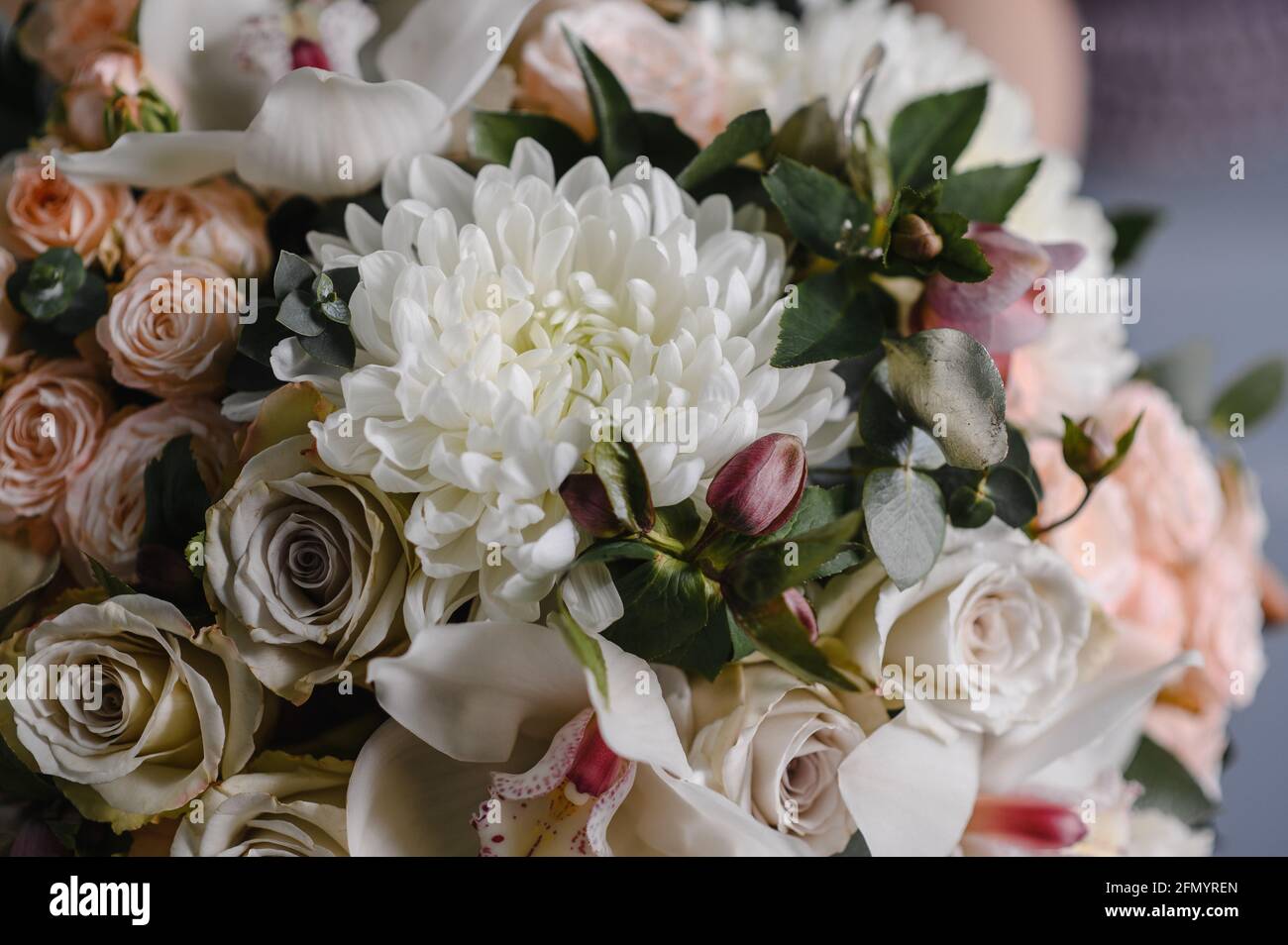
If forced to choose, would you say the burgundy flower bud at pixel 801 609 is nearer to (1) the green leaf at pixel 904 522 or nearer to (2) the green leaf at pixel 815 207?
(1) the green leaf at pixel 904 522

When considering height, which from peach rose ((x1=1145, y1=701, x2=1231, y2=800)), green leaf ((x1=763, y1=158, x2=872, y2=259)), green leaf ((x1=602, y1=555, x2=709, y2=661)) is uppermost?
green leaf ((x1=763, y1=158, x2=872, y2=259))

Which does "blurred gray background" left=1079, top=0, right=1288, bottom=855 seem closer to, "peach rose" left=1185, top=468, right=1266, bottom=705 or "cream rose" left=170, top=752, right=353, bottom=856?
"peach rose" left=1185, top=468, right=1266, bottom=705

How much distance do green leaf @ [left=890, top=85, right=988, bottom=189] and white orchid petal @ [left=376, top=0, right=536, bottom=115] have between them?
17 centimetres

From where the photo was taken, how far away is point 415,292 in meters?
0.33

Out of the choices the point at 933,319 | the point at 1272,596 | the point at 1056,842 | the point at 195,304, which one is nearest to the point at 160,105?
the point at 195,304

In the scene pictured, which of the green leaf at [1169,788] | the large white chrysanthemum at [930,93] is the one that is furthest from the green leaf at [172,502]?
the green leaf at [1169,788]

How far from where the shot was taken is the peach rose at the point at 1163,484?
1.74 feet

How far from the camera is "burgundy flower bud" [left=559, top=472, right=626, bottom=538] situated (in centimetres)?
31

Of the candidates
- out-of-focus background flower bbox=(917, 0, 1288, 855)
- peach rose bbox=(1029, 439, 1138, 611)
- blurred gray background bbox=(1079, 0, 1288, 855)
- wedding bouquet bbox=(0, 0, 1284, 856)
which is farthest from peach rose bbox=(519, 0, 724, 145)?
blurred gray background bbox=(1079, 0, 1288, 855)

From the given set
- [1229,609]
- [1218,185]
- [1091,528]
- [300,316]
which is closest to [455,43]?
[300,316]

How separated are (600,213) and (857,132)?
168 millimetres

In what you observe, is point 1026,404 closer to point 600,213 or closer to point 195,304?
point 600,213

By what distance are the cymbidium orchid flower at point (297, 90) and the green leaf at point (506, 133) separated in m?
0.01

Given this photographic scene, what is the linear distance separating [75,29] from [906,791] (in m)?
0.48
